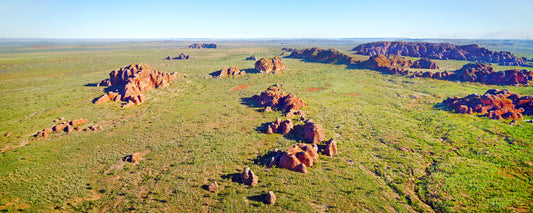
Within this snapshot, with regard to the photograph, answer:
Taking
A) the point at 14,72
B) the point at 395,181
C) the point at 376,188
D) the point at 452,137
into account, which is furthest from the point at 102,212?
the point at 14,72

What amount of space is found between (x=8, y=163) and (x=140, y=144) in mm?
15554

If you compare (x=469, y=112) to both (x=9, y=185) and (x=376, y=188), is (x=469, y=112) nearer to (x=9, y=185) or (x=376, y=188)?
(x=376, y=188)

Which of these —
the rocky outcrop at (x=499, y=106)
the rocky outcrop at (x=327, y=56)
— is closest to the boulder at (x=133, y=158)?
the rocky outcrop at (x=499, y=106)

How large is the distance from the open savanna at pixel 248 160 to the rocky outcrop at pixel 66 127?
5.10ft

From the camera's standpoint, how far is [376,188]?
78.8ft

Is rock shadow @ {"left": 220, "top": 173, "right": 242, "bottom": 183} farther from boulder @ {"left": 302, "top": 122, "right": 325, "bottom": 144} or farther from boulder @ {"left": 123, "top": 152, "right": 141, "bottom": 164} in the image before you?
boulder @ {"left": 302, "top": 122, "right": 325, "bottom": 144}

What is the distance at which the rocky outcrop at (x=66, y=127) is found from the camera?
36.4 m

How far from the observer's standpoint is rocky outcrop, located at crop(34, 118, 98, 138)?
120 feet

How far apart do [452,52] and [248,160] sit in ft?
666

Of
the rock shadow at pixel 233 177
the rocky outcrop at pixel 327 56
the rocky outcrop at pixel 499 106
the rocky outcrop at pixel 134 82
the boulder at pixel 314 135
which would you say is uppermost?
the rocky outcrop at pixel 327 56

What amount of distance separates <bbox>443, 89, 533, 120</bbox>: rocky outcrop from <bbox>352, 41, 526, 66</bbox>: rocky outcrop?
126 metres

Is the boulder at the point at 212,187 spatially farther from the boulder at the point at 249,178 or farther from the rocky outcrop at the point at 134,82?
the rocky outcrop at the point at 134,82

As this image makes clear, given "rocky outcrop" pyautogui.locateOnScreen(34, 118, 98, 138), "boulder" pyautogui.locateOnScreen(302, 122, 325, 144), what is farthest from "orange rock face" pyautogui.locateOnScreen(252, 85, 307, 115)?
"rocky outcrop" pyautogui.locateOnScreen(34, 118, 98, 138)

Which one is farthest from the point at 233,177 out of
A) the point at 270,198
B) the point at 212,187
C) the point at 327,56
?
the point at 327,56
